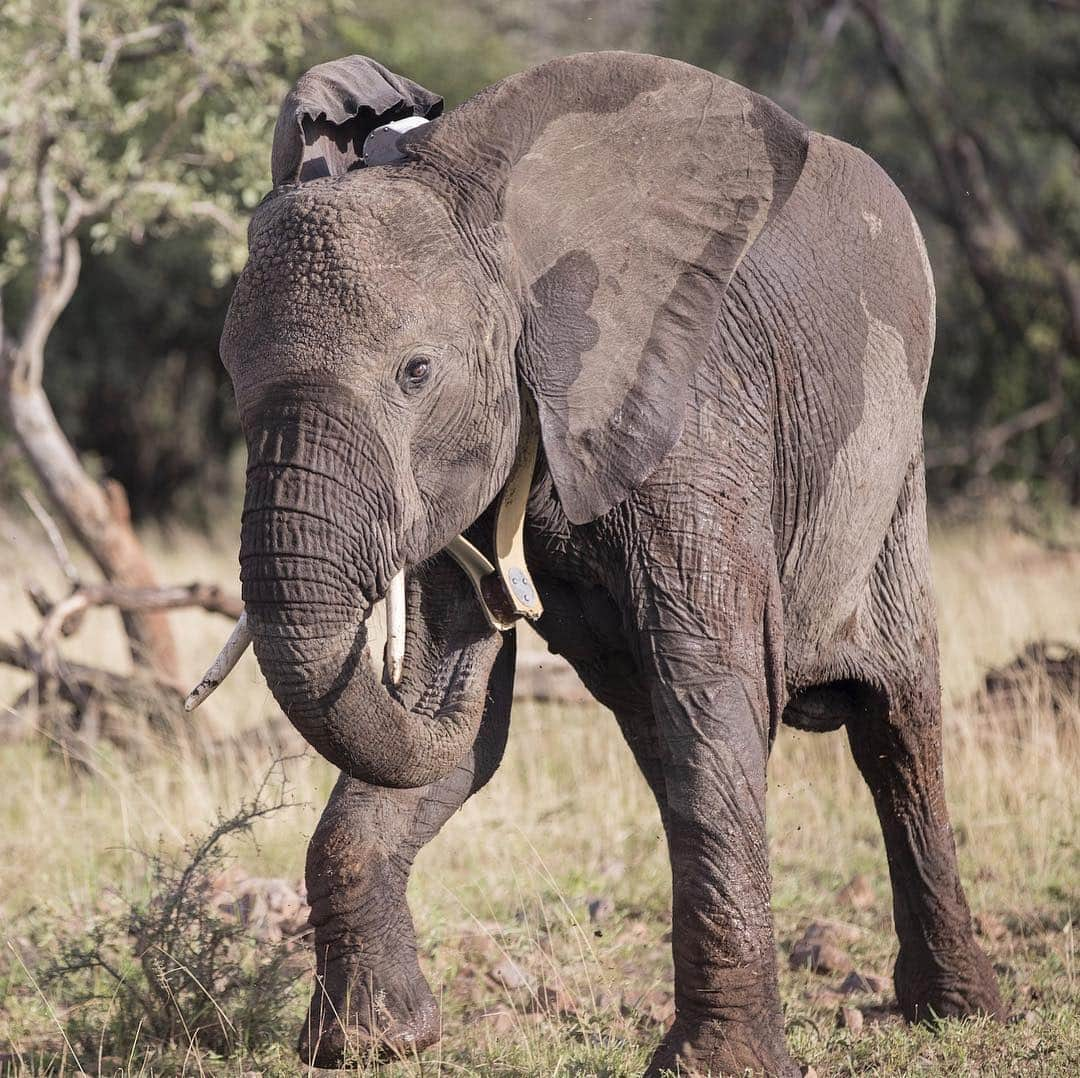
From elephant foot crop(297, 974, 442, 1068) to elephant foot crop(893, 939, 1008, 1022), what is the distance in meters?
1.44

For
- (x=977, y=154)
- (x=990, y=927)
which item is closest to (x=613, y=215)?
(x=990, y=927)

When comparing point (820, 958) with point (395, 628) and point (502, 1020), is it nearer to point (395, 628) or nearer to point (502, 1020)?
point (502, 1020)

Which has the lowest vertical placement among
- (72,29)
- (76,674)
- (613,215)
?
(76,674)

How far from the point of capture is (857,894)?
587cm

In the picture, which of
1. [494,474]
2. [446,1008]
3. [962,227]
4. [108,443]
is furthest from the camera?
[108,443]

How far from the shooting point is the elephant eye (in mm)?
3377

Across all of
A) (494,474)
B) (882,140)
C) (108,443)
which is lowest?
(494,474)

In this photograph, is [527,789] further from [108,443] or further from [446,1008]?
[108,443]

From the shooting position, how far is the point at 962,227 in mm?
14727

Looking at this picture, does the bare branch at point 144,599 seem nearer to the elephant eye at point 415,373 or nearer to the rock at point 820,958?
the rock at point 820,958

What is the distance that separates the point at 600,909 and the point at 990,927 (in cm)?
130

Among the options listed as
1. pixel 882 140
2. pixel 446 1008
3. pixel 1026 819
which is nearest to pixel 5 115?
pixel 446 1008

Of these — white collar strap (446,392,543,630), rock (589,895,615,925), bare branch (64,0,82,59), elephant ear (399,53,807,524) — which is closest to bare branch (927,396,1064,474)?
bare branch (64,0,82,59)

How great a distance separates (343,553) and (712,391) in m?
1.03
